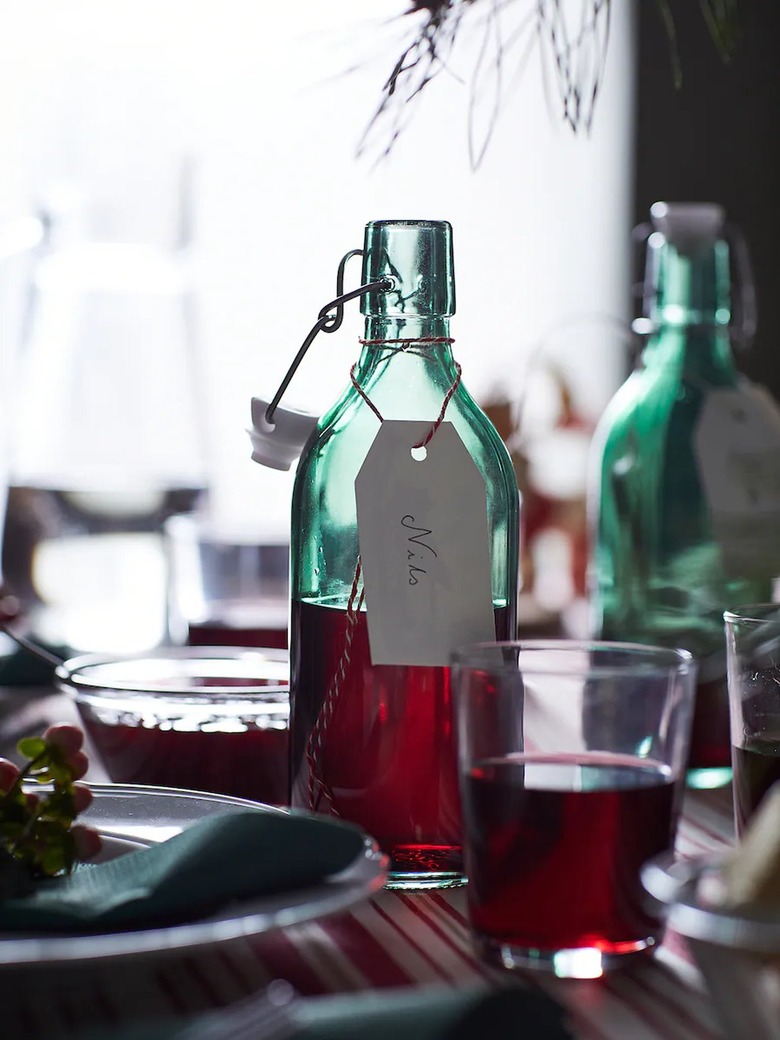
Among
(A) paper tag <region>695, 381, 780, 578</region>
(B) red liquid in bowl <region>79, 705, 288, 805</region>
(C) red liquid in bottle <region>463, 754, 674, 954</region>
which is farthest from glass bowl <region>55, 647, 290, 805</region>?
(A) paper tag <region>695, 381, 780, 578</region>

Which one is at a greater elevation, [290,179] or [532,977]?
[290,179]

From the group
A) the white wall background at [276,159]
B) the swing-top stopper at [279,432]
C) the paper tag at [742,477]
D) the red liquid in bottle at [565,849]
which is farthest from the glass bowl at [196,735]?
the white wall background at [276,159]

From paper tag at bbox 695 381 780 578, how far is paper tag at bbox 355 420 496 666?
323mm

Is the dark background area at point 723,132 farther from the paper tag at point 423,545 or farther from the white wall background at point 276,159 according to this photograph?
the paper tag at point 423,545

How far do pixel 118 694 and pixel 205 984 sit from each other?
278 mm

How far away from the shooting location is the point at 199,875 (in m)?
0.48

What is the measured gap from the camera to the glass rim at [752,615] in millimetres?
614

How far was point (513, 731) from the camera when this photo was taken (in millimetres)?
514

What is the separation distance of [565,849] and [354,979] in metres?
0.09

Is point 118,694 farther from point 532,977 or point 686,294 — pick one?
point 686,294

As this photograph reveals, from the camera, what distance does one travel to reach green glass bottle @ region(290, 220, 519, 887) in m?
0.61

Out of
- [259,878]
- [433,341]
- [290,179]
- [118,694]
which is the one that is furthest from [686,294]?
[290,179]

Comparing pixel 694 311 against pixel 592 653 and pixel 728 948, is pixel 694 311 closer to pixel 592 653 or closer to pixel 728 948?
pixel 592 653

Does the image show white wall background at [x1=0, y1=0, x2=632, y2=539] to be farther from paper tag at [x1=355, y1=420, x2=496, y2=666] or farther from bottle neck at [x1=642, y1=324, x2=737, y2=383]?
paper tag at [x1=355, y1=420, x2=496, y2=666]
